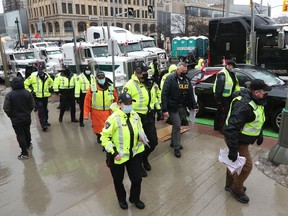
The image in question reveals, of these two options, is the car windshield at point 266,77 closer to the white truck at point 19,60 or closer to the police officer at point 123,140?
the police officer at point 123,140

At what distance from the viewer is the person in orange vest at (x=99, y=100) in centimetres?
607

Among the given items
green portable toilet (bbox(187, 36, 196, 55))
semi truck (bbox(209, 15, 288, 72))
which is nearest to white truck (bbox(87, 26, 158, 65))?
semi truck (bbox(209, 15, 288, 72))

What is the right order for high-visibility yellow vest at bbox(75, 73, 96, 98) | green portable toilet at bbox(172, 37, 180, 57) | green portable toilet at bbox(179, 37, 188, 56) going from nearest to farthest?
high-visibility yellow vest at bbox(75, 73, 96, 98) → green portable toilet at bbox(179, 37, 188, 56) → green portable toilet at bbox(172, 37, 180, 57)

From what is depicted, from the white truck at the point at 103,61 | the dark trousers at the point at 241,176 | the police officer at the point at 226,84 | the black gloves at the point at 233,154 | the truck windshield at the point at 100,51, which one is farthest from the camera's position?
the truck windshield at the point at 100,51

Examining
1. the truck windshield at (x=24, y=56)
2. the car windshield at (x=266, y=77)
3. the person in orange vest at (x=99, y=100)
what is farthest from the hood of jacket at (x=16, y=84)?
the truck windshield at (x=24, y=56)

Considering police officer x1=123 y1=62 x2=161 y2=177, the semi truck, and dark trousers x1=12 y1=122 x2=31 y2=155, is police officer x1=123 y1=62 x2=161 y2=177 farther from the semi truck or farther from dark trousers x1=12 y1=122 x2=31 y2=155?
the semi truck

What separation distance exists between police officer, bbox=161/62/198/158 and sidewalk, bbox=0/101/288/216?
0.65m

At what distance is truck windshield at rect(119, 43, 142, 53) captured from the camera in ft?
48.8

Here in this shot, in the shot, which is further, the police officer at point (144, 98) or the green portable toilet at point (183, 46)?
the green portable toilet at point (183, 46)

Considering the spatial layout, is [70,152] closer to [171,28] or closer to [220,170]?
[220,170]

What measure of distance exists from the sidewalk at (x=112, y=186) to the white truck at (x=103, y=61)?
5.39 m

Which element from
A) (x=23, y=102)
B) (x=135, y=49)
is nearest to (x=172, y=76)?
(x=23, y=102)

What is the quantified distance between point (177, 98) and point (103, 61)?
7.34m

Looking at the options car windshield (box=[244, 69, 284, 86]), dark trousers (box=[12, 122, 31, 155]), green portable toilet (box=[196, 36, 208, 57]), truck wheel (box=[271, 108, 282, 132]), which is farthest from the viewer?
green portable toilet (box=[196, 36, 208, 57])
